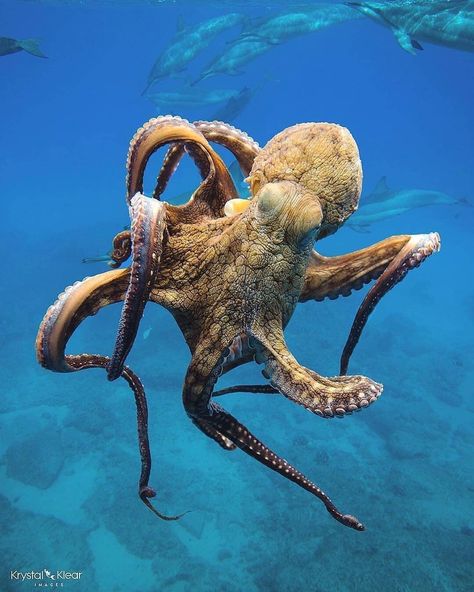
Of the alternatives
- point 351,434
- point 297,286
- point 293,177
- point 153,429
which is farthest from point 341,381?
point 351,434

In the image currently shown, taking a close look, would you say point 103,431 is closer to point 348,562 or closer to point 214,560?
point 214,560

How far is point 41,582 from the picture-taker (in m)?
8.91

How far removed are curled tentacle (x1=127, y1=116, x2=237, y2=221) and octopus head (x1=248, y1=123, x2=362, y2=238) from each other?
357 millimetres

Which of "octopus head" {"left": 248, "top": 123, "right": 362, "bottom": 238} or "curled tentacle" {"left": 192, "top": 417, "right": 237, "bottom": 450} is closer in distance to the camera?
"octopus head" {"left": 248, "top": 123, "right": 362, "bottom": 238}

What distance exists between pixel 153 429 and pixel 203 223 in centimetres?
1226

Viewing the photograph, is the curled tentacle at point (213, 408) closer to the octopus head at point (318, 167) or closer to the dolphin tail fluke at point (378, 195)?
the octopus head at point (318, 167)

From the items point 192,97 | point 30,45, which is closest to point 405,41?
point 30,45

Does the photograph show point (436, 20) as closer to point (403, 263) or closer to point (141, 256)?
point (403, 263)

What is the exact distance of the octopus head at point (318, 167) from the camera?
1939mm

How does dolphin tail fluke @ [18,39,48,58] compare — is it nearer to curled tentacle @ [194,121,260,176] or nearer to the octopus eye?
curled tentacle @ [194,121,260,176]

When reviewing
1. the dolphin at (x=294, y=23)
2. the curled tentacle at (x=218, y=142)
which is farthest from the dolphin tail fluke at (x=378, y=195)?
the curled tentacle at (x=218, y=142)

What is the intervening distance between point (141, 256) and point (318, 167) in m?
0.83

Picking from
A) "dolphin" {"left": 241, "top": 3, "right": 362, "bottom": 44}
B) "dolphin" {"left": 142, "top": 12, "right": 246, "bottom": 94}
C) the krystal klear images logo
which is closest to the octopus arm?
the krystal klear images logo

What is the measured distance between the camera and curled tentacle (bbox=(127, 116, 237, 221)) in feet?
6.82
